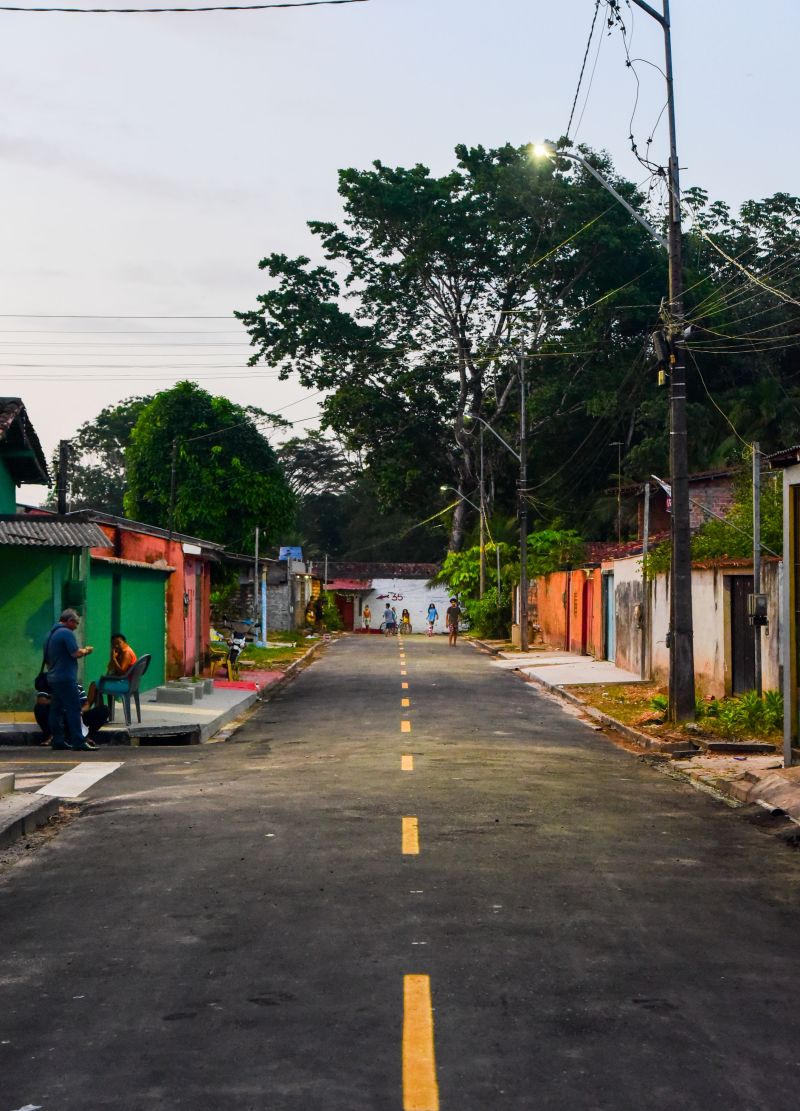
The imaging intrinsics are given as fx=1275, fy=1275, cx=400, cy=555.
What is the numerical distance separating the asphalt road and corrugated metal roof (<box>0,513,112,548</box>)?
594cm

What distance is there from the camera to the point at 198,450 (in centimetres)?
6084

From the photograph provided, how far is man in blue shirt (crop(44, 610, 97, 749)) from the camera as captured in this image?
55.0ft

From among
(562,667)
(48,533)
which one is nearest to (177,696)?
(48,533)

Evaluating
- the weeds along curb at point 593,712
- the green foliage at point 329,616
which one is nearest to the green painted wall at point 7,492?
the weeds along curb at point 593,712

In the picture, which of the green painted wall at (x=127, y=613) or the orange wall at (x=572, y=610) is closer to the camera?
the green painted wall at (x=127, y=613)

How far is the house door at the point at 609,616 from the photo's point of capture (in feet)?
120

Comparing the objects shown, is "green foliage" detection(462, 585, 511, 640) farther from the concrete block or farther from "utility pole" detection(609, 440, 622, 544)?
the concrete block

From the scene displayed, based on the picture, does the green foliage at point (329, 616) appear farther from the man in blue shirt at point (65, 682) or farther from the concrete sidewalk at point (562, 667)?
the man in blue shirt at point (65, 682)

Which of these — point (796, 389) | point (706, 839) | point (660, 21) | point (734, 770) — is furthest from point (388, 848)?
point (796, 389)

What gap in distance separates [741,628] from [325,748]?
8.15 meters

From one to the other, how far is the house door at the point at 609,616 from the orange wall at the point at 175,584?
38.0ft

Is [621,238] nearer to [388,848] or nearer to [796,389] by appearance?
[796,389]

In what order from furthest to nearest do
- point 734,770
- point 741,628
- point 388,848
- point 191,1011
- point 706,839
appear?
1. point 741,628
2. point 734,770
3. point 706,839
4. point 388,848
5. point 191,1011

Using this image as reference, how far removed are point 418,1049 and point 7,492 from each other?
70.4 feet
